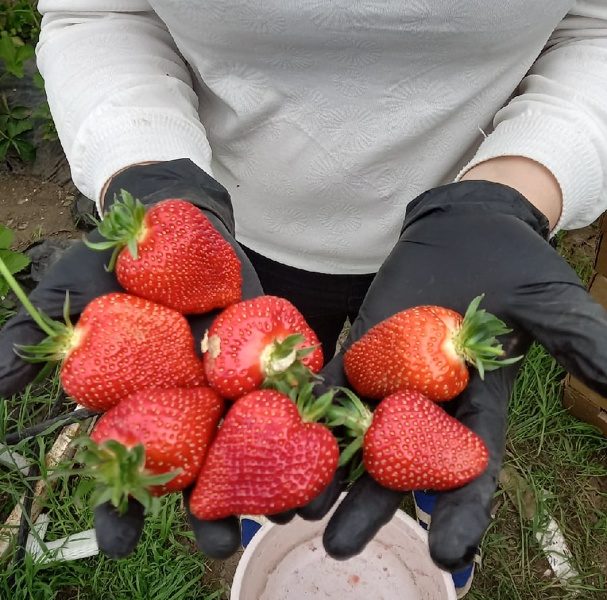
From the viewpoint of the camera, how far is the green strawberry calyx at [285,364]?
797mm

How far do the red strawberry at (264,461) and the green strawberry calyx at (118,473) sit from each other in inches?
2.5

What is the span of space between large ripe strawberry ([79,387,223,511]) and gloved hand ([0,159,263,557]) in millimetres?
46

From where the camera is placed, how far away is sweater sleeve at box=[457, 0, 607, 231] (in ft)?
3.12

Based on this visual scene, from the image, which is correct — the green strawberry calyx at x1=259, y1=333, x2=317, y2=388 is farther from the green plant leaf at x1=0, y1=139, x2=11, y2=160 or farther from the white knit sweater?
the green plant leaf at x1=0, y1=139, x2=11, y2=160

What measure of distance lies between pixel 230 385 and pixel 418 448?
0.73 ft

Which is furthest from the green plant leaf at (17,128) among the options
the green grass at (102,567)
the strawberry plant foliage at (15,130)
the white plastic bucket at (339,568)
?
the white plastic bucket at (339,568)

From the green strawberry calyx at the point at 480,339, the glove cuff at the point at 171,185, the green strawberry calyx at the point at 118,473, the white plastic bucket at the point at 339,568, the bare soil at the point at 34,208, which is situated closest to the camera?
the green strawberry calyx at the point at 118,473

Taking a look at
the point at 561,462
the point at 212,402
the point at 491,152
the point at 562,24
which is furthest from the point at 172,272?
the point at 561,462

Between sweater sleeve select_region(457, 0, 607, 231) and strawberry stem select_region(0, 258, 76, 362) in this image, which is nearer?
strawberry stem select_region(0, 258, 76, 362)

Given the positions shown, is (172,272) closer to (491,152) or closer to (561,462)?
(491,152)

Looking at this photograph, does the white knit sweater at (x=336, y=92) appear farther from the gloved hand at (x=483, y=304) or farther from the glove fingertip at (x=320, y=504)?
the glove fingertip at (x=320, y=504)

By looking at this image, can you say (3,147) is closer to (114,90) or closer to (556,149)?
(114,90)

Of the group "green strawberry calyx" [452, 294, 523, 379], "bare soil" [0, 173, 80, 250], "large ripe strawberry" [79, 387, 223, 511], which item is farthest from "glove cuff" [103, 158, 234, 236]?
"bare soil" [0, 173, 80, 250]

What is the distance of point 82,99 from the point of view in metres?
0.99
